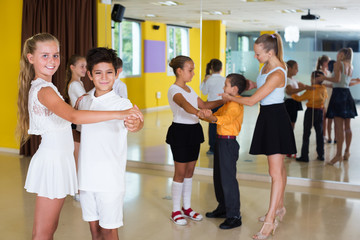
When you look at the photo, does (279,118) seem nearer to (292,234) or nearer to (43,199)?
(292,234)

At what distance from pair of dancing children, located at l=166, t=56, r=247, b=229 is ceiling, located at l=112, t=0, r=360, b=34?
5.81 feet

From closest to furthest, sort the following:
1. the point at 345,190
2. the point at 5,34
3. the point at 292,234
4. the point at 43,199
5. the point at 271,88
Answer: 1. the point at 43,199
2. the point at 271,88
3. the point at 292,234
4. the point at 345,190
5. the point at 5,34

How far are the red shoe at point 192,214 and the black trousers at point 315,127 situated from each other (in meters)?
1.81

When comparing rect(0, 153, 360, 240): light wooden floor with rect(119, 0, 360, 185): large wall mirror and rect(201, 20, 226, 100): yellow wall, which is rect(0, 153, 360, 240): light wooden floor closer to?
rect(119, 0, 360, 185): large wall mirror

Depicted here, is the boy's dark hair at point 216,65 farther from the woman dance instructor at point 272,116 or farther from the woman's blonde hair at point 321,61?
the woman dance instructor at point 272,116

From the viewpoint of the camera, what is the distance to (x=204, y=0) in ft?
17.8

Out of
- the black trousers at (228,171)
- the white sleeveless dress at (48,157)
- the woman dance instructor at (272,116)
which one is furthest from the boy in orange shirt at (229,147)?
the white sleeveless dress at (48,157)

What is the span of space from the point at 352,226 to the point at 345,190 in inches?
47.1

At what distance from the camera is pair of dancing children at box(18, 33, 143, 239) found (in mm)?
2248

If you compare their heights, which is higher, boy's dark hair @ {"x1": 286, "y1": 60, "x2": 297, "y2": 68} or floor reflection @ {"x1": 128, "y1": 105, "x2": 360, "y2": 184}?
boy's dark hair @ {"x1": 286, "y1": 60, "x2": 297, "y2": 68}

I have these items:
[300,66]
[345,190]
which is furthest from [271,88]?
[345,190]

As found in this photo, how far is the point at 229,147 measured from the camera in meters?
3.56

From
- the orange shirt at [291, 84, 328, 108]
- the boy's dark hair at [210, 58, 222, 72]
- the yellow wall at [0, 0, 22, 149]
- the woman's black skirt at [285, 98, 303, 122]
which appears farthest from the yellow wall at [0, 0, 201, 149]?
the orange shirt at [291, 84, 328, 108]

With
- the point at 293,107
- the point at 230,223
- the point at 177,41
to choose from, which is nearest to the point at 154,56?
the point at 177,41
